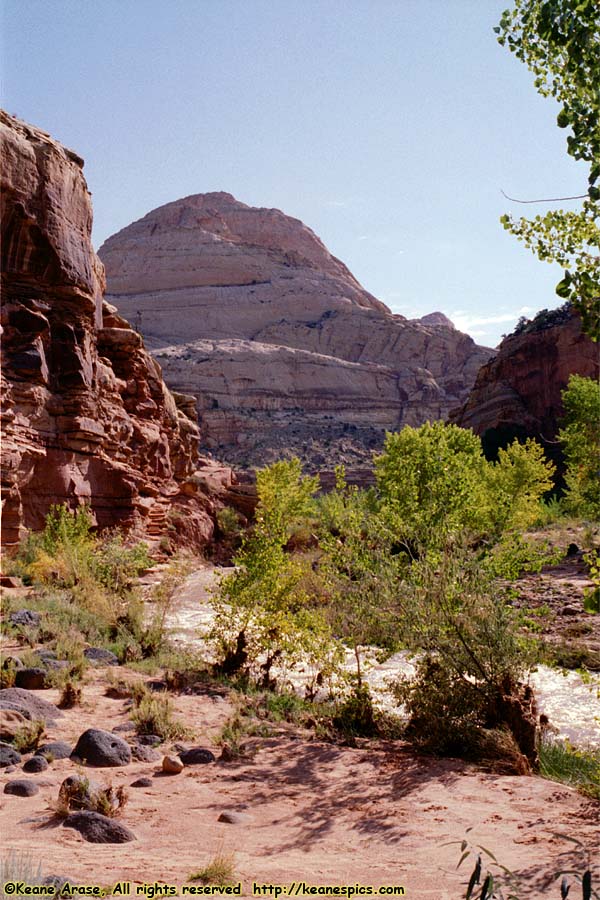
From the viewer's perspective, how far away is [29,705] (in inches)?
294

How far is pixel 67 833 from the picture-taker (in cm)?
459

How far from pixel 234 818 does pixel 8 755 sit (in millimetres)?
2322

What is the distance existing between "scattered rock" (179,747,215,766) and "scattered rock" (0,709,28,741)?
5.45 feet

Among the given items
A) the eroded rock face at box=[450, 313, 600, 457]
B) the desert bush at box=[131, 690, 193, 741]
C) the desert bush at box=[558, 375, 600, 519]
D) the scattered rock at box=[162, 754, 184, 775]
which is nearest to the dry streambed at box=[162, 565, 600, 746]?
the desert bush at box=[131, 690, 193, 741]

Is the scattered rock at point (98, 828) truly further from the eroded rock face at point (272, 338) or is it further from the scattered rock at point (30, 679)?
the eroded rock face at point (272, 338)

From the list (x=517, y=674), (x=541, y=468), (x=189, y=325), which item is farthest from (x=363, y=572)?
(x=189, y=325)

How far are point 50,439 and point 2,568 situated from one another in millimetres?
4820

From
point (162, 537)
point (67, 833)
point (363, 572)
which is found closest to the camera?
point (67, 833)

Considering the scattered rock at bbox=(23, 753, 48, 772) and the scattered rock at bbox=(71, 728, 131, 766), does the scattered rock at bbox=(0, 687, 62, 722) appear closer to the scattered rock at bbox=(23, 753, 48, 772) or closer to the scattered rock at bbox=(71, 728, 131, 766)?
the scattered rock at bbox=(71, 728, 131, 766)

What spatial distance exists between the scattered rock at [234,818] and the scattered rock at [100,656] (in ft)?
18.5

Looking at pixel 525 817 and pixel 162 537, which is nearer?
pixel 525 817

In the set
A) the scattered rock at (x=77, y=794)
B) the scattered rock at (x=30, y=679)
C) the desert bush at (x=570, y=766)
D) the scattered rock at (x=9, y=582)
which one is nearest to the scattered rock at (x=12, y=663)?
the scattered rock at (x=30, y=679)

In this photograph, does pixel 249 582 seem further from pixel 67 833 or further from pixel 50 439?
pixel 50 439

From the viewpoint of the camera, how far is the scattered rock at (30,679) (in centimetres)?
883
